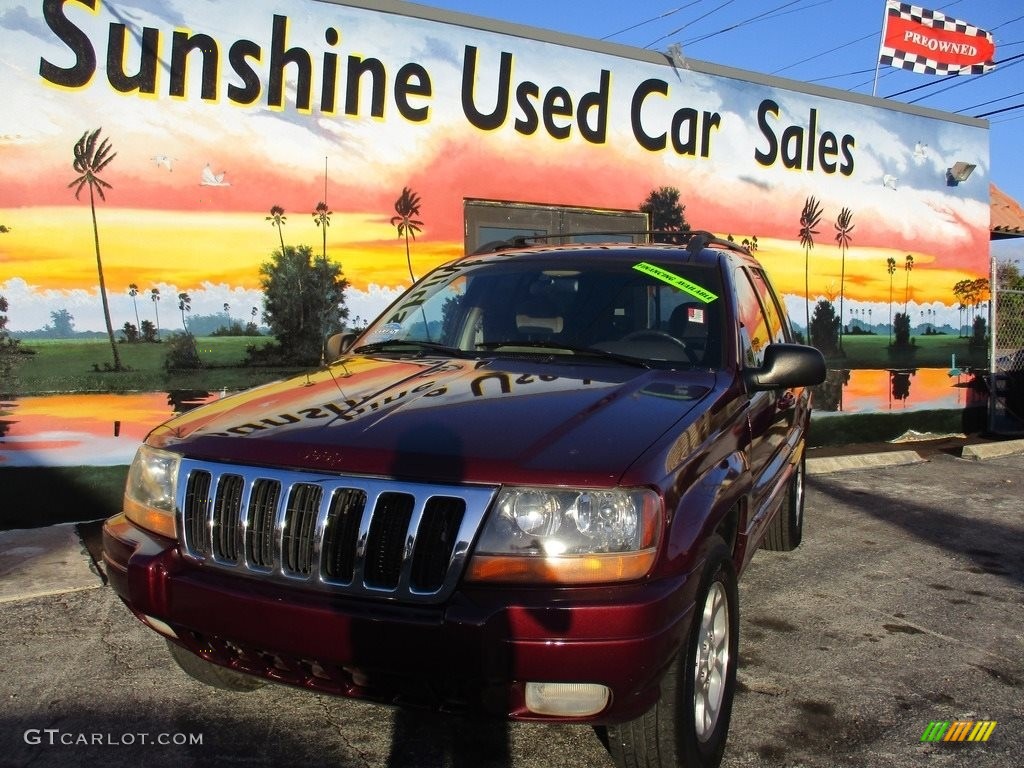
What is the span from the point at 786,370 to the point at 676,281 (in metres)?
0.70

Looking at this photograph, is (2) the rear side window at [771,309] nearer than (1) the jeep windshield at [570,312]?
No

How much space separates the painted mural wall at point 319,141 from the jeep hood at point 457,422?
3874mm

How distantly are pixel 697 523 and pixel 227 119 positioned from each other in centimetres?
558

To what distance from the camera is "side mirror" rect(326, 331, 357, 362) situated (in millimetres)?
4191

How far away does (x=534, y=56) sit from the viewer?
8.14m

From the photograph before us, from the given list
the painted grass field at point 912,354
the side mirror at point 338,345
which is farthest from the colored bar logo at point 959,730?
the painted grass field at point 912,354

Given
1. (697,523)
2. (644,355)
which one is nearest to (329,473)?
(697,523)

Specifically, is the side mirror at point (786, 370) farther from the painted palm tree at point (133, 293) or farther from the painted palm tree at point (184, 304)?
the painted palm tree at point (133, 293)

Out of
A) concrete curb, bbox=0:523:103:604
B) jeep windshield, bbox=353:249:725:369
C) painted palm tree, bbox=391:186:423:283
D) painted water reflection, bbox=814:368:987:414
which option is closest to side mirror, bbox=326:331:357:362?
jeep windshield, bbox=353:249:725:369

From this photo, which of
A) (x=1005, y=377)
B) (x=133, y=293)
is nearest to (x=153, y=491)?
(x=133, y=293)

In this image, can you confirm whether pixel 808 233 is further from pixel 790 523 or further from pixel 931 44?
pixel 790 523

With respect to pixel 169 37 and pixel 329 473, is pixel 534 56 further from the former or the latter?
pixel 329 473

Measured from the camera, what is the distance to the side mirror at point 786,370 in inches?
133

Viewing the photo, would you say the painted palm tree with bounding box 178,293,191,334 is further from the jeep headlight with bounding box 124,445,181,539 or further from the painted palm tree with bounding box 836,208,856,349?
the painted palm tree with bounding box 836,208,856,349
